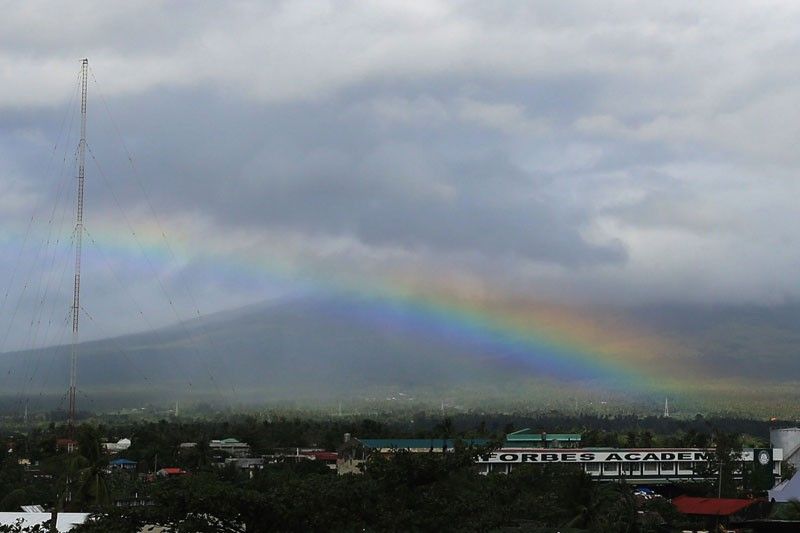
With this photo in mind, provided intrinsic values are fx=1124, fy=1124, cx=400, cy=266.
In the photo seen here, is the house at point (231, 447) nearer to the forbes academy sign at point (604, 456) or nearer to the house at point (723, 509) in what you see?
the forbes academy sign at point (604, 456)

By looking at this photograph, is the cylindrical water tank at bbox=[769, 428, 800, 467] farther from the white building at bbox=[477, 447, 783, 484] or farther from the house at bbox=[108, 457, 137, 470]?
the house at bbox=[108, 457, 137, 470]

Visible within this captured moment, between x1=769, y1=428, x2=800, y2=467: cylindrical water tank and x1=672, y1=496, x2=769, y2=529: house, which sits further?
x1=769, y1=428, x2=800, y2=467: cylindrical water tank

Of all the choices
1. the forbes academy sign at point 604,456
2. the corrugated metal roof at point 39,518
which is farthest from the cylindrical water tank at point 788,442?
the corrugated metal roof at point 39,518

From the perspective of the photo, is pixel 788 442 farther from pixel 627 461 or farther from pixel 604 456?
pixel 604 456

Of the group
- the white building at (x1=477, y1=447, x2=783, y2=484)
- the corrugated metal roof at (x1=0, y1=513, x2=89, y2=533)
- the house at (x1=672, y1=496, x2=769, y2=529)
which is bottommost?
Answer: the house at (x1=672, y1=496, x2=769, y2=529)

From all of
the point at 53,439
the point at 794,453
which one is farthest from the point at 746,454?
the point at 53,439

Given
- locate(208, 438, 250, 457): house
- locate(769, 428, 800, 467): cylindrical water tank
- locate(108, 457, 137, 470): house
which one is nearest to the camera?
locate(108, 457, 137, 470): house

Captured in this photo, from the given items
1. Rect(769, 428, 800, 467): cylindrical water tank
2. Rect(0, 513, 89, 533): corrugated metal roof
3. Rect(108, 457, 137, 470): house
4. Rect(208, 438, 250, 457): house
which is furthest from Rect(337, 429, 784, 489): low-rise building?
Rect(0, 513, 89, 533): corrugated metal roof
